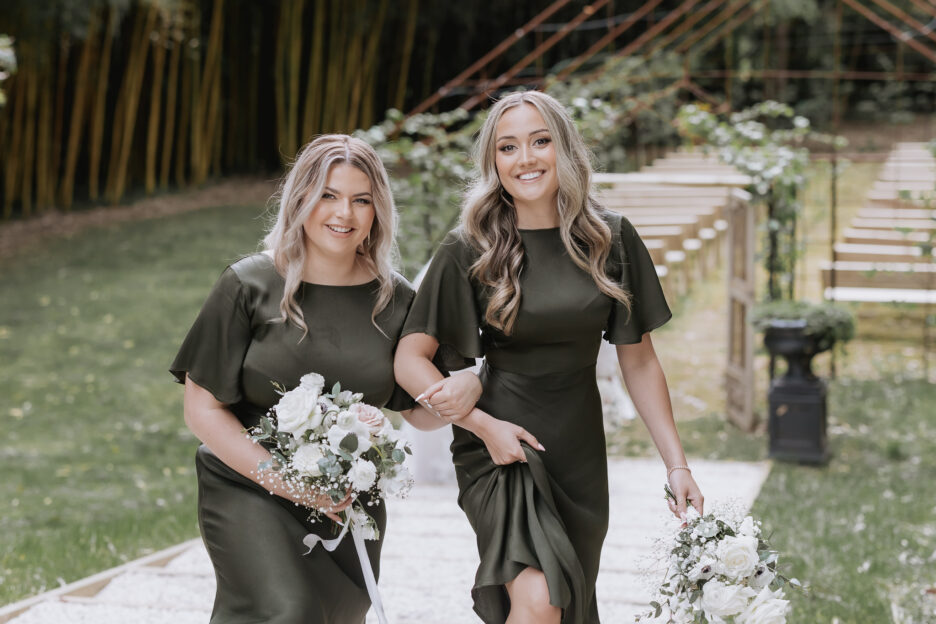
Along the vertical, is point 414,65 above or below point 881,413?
above

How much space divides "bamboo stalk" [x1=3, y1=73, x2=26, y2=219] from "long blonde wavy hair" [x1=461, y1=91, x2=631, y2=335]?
11.3 m

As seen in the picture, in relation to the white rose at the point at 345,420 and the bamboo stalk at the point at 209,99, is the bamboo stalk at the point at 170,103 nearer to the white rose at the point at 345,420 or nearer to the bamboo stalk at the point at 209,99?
the bamboo stalk at the point at 209,99

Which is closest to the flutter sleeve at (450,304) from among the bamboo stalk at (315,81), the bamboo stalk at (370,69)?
the bamboo stalk at (315,81)

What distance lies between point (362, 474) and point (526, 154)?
76 centimetres

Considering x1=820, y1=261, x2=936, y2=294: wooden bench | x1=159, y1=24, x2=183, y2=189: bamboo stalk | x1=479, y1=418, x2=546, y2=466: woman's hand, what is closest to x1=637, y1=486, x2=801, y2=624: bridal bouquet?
x1=479, y1=418, x2=546, y2=466: woman's hand

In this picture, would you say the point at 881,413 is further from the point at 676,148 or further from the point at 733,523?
the point at 676,148

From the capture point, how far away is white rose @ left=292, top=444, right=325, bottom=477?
237cm

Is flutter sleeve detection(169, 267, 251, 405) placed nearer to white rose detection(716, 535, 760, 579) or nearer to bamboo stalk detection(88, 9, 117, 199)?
white rose detection(716, 535, 760, 579)

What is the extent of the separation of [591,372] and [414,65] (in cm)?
1477

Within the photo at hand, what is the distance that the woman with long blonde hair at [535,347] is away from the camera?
2.49 metres

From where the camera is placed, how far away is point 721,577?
91.3 inches

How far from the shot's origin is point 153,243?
1277cm

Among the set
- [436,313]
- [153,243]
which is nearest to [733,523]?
[436,313]

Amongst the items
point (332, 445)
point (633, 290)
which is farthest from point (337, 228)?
point (633, 290)
